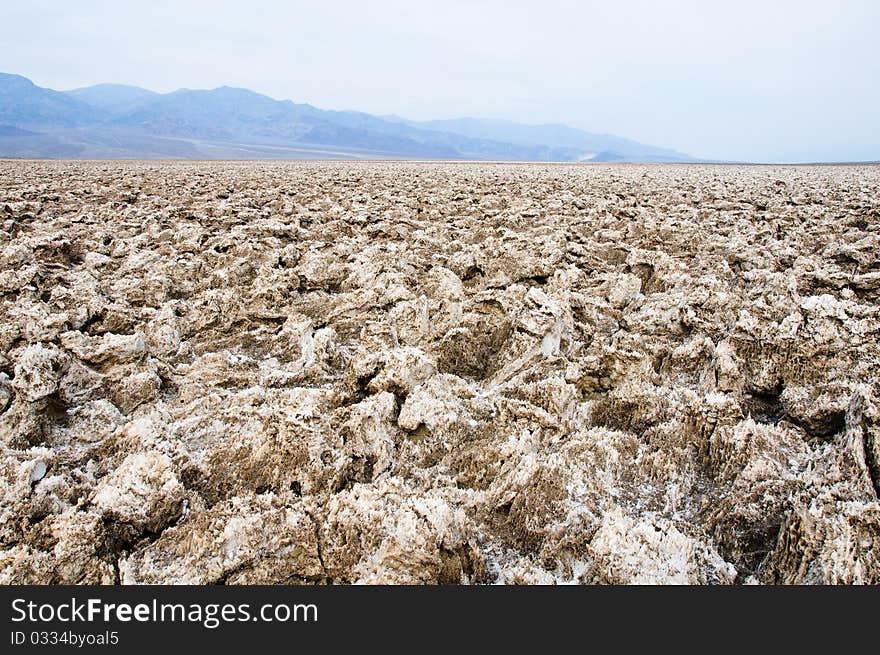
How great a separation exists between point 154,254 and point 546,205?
18.2ft

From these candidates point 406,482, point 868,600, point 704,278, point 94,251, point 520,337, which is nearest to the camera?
point 868,600

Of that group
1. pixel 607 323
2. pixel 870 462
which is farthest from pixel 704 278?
pixel 870 462

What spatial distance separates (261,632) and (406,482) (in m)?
0.71

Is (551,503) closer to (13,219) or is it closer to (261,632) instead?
(261,632)

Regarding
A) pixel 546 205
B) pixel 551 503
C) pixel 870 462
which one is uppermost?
pixel 546 205

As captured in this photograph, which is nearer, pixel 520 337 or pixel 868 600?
pixel 868 600

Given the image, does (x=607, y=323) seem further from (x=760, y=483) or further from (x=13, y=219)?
(x=13, y=219)

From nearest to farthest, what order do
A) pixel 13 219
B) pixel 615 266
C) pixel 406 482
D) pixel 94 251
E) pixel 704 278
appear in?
pixel 406 482 → pixel 704 278 → pixel 615 266 → pixel 94 251 → pixel 13 219

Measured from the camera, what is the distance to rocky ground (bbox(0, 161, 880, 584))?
4.99 feet

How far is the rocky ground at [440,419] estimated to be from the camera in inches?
59.8

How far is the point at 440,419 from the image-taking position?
214 centimetres

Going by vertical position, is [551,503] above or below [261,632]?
above

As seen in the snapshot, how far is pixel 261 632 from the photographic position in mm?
1288

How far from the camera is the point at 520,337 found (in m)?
2.79
